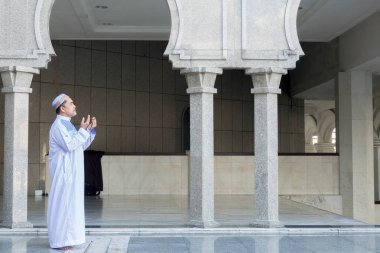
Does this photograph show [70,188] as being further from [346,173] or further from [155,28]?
[346,173]

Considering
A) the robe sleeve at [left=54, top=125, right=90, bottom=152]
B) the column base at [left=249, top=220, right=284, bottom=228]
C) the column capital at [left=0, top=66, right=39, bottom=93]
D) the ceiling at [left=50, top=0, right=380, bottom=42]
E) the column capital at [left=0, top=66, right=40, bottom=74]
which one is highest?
the ceiling at [left=50, top=0, right=380, bottom=42]

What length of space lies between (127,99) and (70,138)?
13.5 meters

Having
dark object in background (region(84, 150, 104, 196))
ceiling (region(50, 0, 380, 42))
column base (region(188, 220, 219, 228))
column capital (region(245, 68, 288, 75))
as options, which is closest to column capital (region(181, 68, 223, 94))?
column capital (region(245, 68, 288, 75))

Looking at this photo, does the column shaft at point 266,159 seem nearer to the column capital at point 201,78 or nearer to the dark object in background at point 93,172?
the column capital at point 201,78

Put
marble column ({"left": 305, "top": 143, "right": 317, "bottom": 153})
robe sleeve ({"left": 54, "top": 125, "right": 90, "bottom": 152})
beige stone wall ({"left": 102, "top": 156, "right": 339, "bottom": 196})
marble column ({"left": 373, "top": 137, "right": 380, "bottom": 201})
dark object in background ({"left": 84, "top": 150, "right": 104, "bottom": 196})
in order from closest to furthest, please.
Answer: robe sleeve ({"left": 54, "top": 125, "right": 90, "bottom": 152})
dark object in background ({"left": 84, "top": 150, "right": 104, "bottom": 196})
beige stone wall ({"left": 102, "top": 156, "right": 339, "bottom": 196})
marble column ({"left": 373, "top": 137, "right": 380, "bottom": 201})
marble column ({"left": 305, "top": 143, "right": 317, "bottom": 153})

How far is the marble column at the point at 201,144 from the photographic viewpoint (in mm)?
10070

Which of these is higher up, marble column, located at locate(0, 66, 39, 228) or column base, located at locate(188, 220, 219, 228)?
marble column, located at locate(0, 66, 39, 228)

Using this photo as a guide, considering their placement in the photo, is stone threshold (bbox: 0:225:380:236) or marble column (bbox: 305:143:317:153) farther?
marble column (bbox: 305:143:317:153)

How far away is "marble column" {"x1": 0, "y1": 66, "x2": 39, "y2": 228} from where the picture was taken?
9.70 meters

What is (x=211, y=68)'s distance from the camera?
400 inches

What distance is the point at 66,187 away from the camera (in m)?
7.14

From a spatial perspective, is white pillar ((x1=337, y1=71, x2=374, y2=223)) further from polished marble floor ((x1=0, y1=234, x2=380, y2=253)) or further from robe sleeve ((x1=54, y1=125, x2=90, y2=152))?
robe sleeve ((x1=54, y1=125, x2=90, y2=152))

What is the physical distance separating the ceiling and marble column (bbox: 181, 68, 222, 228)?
15.6ft

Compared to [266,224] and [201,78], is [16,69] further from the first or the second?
[266,224]
